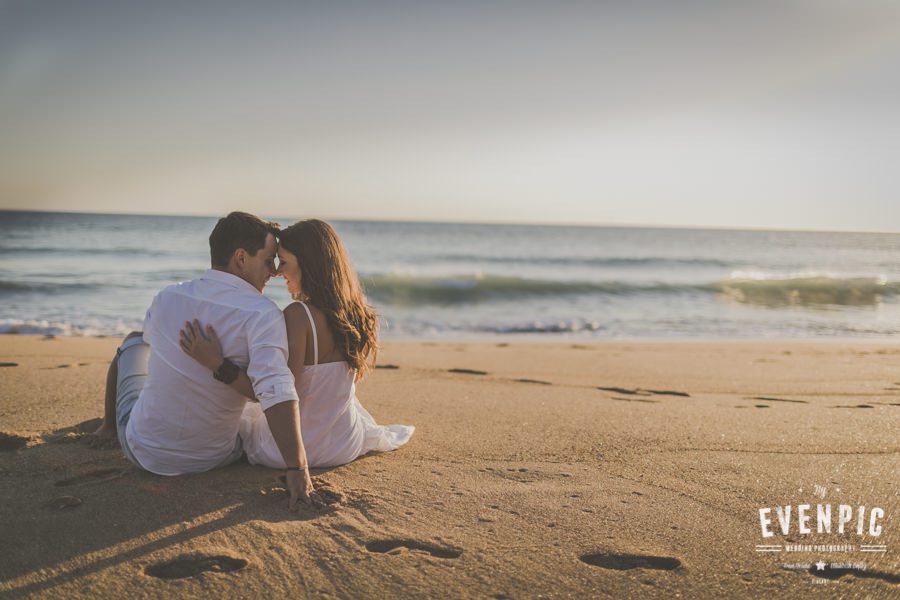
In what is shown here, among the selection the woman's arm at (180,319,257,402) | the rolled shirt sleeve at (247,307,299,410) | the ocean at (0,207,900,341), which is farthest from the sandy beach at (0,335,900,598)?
the ocean at (0,207,900,341)

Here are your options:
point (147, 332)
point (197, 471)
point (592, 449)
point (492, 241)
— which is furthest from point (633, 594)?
point (492, 241)

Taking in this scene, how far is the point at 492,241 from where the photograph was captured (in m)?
42.5

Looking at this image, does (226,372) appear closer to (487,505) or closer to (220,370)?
(220,370)

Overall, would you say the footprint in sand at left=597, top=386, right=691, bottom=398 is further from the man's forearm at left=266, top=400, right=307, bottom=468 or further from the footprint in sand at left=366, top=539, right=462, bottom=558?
the man's forearm at left=266, top=400, right=307, bottom=468

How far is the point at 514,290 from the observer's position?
764 inches

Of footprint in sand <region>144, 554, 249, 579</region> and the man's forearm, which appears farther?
the man's forearm

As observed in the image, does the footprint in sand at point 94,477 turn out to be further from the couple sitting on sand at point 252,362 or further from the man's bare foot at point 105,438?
the man's bare foot at point 105,438

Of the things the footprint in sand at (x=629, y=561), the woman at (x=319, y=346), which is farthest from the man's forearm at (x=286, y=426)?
the footprint in sand at (x=629, y=561)

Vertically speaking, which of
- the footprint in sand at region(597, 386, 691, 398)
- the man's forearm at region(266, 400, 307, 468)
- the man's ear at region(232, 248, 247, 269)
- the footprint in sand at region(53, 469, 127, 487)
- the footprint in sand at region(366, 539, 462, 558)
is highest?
the man's ear at region(232, 248, 247, 269)

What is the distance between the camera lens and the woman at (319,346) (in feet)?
9.73

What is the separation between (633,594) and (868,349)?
9.06 m

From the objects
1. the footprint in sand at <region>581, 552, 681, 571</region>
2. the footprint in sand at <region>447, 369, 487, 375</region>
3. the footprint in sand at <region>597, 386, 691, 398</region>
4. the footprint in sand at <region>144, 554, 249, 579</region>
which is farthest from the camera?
the footprint in sand at <region>447, 369, 487, 375</region>

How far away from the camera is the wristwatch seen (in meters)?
2.75

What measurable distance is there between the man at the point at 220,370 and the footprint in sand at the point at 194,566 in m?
0.47
